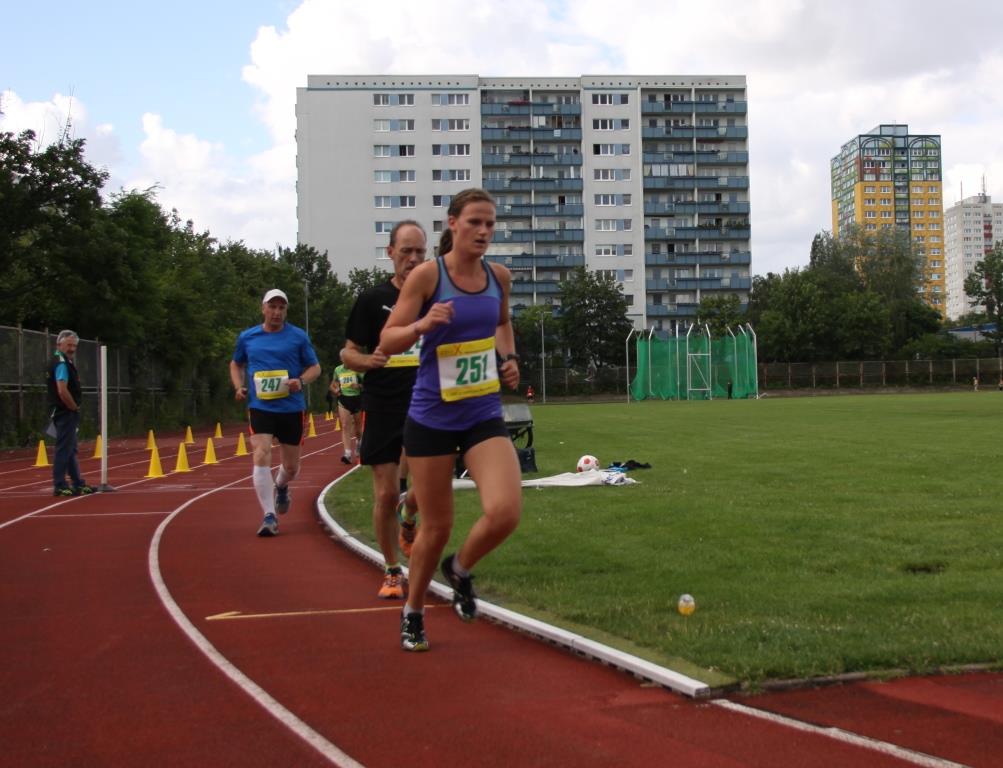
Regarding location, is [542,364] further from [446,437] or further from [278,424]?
[446,437]

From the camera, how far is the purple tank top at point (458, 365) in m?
4.64

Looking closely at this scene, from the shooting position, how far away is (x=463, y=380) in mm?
4660

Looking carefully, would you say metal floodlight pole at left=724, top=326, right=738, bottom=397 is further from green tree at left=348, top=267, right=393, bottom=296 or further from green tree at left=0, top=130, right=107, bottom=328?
green tree at left=0, top=130, right=107, bottom=328

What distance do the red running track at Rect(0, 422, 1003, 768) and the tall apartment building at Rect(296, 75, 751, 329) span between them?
9397 cm

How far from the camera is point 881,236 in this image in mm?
109562

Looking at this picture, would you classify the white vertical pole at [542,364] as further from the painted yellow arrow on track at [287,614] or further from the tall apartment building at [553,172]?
the painted yellow arrow on track at [287,614]

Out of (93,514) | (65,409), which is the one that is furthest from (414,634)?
Answer: (65,409)

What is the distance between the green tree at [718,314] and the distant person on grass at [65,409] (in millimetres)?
77882

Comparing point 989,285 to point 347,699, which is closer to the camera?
point 347,699

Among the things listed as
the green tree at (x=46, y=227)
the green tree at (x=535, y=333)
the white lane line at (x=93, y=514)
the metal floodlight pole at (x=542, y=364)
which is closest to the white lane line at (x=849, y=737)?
the white lane line at (x=93, y=514)

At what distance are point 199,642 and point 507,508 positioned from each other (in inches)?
75.6

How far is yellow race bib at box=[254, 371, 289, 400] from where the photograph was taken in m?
8.97

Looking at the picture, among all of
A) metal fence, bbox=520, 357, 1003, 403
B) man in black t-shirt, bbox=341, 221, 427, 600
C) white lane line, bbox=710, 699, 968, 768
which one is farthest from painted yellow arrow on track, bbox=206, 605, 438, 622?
metal fence, bbox=520, 357, 1003, 403

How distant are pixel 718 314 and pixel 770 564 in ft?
281
